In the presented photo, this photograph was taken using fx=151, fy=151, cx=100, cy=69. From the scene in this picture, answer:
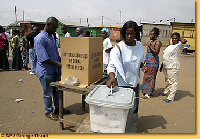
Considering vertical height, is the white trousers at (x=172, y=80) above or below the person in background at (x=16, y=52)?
below

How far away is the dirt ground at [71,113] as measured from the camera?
2.84 meters

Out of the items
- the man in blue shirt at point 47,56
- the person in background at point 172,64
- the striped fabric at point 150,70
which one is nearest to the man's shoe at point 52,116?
the man in blue shirt at point 47,56

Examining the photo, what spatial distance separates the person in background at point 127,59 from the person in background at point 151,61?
189 cm

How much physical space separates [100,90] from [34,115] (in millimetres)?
2032

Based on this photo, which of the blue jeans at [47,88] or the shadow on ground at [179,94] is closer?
the blue jeans at [47,88]

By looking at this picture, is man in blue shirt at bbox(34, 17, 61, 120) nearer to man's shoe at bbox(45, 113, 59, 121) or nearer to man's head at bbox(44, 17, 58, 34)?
Answer: man's head at bbox(44, 17, 58, 34)

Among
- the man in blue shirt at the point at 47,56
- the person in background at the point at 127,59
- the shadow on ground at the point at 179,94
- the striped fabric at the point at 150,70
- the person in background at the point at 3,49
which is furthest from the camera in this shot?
the person in background at the point at 3,49

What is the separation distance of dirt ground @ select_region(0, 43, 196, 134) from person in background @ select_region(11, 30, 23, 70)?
210 centimetres

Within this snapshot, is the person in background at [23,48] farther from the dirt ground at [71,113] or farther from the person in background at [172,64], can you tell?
the person in background at [172,64]

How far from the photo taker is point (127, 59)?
80.7 inches

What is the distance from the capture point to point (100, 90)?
6.29 ft

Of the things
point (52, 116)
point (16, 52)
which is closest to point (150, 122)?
point (52, 116)

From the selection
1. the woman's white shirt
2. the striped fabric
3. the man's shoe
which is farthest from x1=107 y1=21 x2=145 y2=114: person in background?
the striped fabric

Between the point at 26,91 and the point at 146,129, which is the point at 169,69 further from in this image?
the point at 26,91
